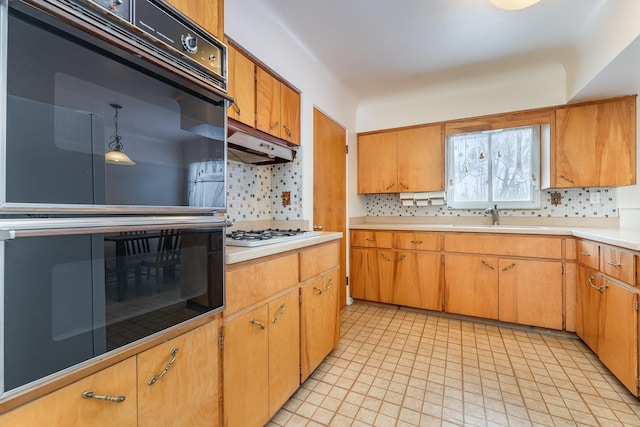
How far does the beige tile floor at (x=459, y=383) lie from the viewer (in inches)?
59.7

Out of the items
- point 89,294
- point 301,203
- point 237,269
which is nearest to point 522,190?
point 301,203

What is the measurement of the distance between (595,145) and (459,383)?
2.41m

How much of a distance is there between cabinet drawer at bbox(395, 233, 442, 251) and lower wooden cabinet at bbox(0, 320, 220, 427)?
234 centimetres

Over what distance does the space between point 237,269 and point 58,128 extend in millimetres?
738

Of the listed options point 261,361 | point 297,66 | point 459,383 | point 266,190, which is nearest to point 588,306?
point 459,383

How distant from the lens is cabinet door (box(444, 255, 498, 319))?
8.79 feet

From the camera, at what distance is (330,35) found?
2227 millimetres

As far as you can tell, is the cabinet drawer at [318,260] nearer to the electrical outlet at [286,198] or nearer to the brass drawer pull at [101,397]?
the electrical outlet at [286,198]

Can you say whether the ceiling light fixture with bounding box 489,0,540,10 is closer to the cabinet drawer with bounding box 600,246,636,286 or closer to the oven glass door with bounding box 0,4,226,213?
the cabinet drawer with bounding box 600,246,636,286

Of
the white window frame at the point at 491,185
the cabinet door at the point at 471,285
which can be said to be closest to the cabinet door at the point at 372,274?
the cabinet door at the point at 471,285

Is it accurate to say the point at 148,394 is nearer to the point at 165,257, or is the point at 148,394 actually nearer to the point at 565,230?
the point at 165,257

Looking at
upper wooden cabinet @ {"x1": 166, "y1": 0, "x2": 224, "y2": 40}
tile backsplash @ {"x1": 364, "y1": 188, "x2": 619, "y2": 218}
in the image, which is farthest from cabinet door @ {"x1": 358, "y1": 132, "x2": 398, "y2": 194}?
upper wooden cabinet @ {"x1": 166, "y1": 0, "x2": 224, "y2": 40}

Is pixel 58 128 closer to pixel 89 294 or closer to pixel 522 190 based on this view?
pixel 89 294

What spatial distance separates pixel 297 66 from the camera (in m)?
2.31
